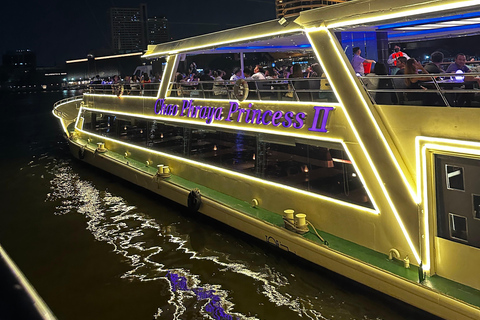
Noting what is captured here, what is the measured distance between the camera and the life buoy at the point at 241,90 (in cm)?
835

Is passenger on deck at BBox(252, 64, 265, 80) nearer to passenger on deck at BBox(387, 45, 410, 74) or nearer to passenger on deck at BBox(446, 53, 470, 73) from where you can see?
passenger on deck at BBox(387, 45, 410, 74)

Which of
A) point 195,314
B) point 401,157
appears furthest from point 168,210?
point 401,157

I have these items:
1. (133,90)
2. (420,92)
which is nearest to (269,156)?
(420,92)

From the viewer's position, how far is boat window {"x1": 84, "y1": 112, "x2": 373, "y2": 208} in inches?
263

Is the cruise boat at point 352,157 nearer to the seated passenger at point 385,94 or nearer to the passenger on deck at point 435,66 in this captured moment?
the seated passenger at point 385,94

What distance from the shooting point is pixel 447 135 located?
5.05 m

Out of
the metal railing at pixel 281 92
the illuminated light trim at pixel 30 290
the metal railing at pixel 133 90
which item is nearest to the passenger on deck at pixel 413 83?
the metal railing at pixel 281 92

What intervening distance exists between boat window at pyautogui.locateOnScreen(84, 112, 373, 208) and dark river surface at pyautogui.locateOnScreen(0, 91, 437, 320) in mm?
1342

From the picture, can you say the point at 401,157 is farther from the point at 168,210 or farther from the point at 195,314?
the point at 168,210

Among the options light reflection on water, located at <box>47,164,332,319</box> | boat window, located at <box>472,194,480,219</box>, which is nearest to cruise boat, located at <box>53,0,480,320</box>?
boat window, located at <box>472,194,480,219</box>

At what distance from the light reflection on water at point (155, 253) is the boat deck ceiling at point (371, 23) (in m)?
4.08

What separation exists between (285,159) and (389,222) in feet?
8.04

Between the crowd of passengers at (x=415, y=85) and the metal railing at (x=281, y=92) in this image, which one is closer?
the crowd of passengers at (x=415, y=85)

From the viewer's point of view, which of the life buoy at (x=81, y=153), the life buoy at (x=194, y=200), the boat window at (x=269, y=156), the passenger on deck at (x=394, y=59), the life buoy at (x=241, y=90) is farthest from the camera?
the life buoy at (x=81, y=153)
